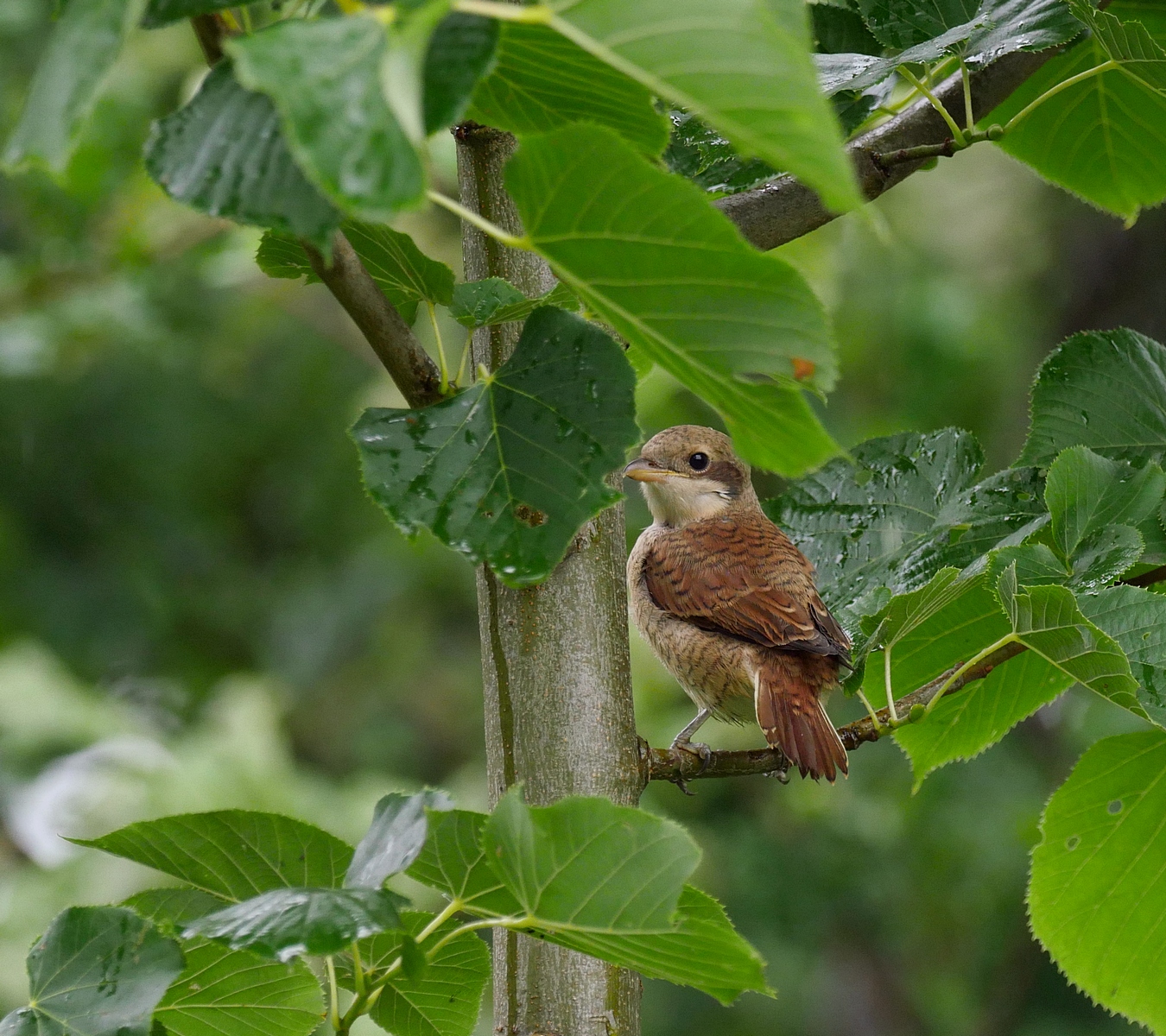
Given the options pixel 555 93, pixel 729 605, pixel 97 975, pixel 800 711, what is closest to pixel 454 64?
pixel 555 93

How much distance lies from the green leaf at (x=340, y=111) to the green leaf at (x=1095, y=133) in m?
1.33

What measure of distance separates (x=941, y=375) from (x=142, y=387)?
13.3 feet

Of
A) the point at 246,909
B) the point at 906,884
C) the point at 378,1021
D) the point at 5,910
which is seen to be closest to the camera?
the point at 246,909

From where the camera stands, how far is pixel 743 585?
2586 millimetres

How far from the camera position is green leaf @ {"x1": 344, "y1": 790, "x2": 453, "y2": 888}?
965 millimetres

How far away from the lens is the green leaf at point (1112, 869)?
1552mm

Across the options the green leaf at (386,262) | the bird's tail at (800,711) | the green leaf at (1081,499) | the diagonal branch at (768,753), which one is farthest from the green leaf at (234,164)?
the bird's tail at (800,711)

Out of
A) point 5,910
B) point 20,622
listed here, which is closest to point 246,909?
point 5,910

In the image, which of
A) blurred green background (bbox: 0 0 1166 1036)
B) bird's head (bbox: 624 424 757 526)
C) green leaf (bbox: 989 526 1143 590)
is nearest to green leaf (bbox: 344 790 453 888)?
green leaf (bbox: 989 526 1143 590)

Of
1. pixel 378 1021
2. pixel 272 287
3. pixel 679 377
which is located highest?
pixel 679 377

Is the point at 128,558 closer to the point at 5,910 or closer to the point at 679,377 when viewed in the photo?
the point at 5,910

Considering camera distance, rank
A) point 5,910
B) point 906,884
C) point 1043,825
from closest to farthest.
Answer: point 1043,825 < point 5,910 < point 906,884

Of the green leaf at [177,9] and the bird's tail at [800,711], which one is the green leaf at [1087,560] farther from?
the green leaf at [177,9]

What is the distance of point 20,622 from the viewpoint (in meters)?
6.27
